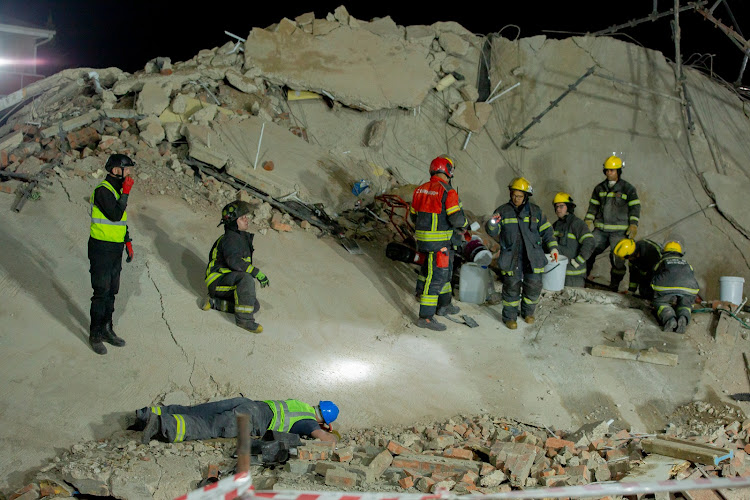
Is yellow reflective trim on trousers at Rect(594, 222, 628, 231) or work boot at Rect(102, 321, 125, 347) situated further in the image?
yellow reflective trim on trousers at Rect(594, 222, 628, 231)

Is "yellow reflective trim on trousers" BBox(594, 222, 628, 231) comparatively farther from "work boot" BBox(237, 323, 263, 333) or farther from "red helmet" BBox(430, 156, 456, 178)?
"work boot" BBox(237, 323, 263, 333)

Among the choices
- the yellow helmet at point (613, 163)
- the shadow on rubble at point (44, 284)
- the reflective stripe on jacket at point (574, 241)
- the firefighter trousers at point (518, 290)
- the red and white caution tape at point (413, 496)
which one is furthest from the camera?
the yellow helmet at point (613, 163)

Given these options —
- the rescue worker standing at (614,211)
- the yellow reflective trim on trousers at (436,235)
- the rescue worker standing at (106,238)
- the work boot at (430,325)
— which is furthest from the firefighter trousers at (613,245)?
the rescue worker standing at (106,238)

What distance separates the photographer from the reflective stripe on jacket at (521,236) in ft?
26.6

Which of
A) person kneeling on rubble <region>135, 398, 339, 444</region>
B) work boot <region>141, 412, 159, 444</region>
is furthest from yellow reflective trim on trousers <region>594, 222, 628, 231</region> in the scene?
work boot <region>141, 412, 159, 444</region>

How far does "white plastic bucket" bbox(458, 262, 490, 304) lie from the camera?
28.8 feet

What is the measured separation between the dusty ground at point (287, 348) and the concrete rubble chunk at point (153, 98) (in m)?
1.91

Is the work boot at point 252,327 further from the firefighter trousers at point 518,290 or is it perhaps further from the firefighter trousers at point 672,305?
the firefighter trousers at point 672,305

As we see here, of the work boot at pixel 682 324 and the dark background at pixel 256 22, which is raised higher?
the dark background at pixel 256 22

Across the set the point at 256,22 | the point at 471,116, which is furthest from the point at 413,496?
the point at 256,22

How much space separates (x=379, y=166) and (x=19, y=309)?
6507 mm

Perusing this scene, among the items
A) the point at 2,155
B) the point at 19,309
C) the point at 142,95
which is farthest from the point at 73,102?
the point at 19,309

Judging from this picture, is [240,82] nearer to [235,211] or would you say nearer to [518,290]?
[235,211]

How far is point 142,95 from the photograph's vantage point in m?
10.4
